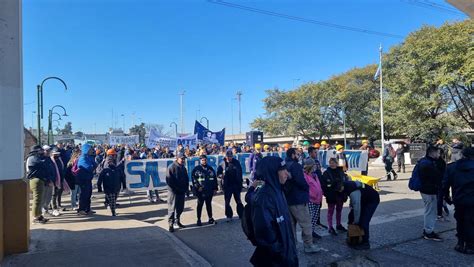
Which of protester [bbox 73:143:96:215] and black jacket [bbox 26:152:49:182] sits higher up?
black jacket [bbox 26:152:49:182]

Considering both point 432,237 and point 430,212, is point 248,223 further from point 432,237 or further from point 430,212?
point 432,237

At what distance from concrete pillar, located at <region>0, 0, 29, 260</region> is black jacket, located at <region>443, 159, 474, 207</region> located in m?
7.55

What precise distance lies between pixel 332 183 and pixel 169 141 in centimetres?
1772

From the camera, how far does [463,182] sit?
243 inches

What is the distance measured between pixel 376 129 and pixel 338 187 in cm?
4416

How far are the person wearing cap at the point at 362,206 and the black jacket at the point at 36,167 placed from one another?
283 inches

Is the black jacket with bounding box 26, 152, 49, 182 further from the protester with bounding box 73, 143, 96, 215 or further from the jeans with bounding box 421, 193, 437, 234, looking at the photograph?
the jeans with bounding box 421, 193, 437, 234

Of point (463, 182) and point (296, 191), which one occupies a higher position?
point (463, 182)

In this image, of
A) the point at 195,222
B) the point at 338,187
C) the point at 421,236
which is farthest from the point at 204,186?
the point at 421,236

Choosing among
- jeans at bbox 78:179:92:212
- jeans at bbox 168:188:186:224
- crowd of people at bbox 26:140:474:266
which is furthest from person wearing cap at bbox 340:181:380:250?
jeans at bbox 78:179:92:212

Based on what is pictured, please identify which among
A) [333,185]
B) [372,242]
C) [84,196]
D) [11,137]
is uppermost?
[11,137]

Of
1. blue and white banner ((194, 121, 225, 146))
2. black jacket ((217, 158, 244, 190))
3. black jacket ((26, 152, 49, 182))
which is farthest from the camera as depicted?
blue and white banner ((194, 121, 225, 146))

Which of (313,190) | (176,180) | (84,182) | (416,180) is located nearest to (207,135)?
(84,182)

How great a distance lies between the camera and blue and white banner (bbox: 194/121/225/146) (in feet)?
81.0
